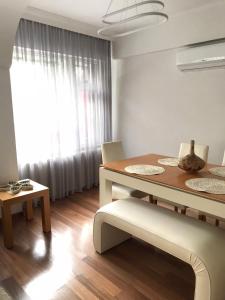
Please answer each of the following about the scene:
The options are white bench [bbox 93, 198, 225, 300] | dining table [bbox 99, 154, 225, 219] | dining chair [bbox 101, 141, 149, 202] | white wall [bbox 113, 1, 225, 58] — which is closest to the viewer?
white bench [bbox 93, 198, 225, 300]

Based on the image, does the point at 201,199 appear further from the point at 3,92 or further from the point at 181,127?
the point at 3,92

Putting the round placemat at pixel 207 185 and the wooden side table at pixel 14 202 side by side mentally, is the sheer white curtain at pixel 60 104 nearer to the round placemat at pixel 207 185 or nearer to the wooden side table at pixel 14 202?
the wooden side table at pixel 14 202

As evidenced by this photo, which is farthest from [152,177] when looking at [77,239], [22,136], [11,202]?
[22,136]

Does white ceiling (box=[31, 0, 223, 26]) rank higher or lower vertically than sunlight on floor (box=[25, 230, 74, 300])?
higher

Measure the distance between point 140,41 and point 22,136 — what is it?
7.61 ft

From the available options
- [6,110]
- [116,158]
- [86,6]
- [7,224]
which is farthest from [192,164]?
[86,6]

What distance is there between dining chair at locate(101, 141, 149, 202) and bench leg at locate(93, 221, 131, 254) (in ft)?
1.46

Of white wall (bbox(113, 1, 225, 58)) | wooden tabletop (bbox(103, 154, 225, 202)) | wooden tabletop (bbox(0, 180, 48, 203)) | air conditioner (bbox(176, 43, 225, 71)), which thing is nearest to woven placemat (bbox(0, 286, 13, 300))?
wooden tabletop (bbox(0, 180, 48, 203))

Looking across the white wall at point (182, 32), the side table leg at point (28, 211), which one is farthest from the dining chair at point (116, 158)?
the white wall at point (182, 32)

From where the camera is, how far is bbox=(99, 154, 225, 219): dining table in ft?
5.56

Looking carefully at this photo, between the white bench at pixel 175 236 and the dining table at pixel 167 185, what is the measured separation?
0.60 feet

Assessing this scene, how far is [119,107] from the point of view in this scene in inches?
172

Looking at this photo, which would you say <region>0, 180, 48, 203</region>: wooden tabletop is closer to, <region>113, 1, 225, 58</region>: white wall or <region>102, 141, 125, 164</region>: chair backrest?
<region>102, 141, 125, 164</region>: chair backrest

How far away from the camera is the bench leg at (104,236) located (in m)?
2.31
